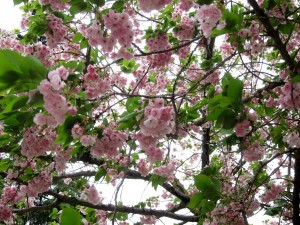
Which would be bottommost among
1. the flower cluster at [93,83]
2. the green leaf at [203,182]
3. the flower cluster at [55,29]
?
the green leaf at [203,182]

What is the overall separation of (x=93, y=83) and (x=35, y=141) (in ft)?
2.31

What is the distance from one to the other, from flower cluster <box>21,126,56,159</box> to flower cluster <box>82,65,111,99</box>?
0.52 metres

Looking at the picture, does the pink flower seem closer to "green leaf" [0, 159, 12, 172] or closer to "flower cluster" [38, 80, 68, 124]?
"green leaf" [0, 159, 12, 172]

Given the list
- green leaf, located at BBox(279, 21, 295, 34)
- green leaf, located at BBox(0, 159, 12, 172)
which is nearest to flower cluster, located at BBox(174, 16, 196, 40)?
green leaf, located at BBox(279, 21, 295, 34)

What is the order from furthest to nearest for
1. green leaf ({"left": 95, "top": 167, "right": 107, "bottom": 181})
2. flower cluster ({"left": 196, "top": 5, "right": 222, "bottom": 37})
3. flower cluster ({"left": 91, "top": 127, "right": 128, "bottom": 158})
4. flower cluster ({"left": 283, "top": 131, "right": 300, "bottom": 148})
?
green leaf ({"left": 95, "top": 167, "right": 107, "bottom": 181}) → flower cluster ({"left": 91, "top": 127, "right": 128, "bottom": 158}) → flower cluster ({"left": 283, "top": 131, "right": 300, "bottom": 148}) → flower cluster ({"left": 196, "top": 5, "right": 222, "bottom": 37})

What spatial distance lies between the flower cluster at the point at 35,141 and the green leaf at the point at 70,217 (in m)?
2.42

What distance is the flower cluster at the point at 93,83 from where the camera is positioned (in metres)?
2.92

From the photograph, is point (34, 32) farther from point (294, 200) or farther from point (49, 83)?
point (294, 200)

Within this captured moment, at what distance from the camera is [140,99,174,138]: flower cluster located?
92.9 inches

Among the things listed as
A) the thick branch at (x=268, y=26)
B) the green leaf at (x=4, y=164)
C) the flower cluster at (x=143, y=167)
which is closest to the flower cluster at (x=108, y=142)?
the green leaf at (x=4, y=164)

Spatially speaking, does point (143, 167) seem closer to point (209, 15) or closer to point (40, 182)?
point (40, 182)

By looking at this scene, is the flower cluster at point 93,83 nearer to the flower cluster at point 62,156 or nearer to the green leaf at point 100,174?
the flower cluster at point 62,156

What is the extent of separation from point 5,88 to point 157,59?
2351 mm

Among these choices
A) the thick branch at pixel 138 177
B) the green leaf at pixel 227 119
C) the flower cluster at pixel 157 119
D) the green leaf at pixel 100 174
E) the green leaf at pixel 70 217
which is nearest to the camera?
the green leaf at pixel 70 217
